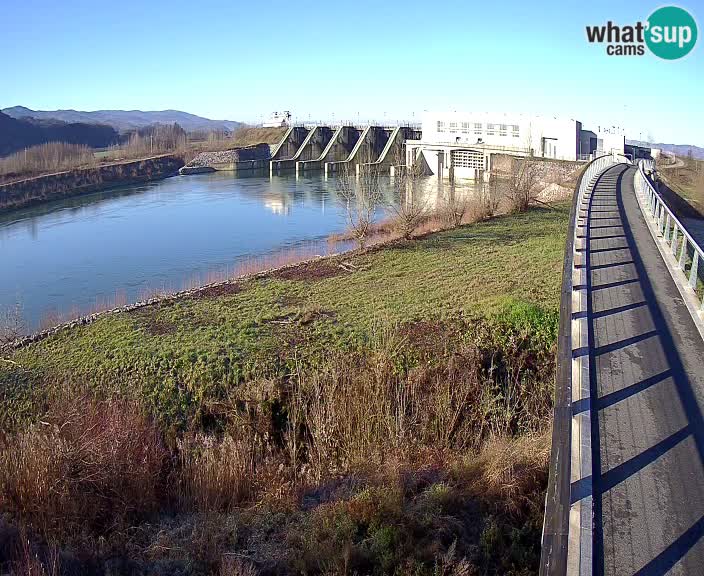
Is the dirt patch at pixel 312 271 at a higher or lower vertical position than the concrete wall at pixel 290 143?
lower

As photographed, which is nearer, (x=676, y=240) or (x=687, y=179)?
(x=676, y=240)

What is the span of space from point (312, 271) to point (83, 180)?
1574 inches

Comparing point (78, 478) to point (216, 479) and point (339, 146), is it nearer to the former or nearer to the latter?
point (216, 479)

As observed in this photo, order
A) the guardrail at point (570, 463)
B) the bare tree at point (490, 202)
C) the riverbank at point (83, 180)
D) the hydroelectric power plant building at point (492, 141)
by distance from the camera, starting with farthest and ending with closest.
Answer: the hydroelectric power plant building at point (492, 141) → the riverbank at point (83, 180) → the bare tree at point (490, 202) → the guardrail at point (570, 463)

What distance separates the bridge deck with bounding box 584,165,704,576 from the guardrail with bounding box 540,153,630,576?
12cm

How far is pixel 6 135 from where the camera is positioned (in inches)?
3743

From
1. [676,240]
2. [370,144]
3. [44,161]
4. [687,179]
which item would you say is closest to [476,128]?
[370,144]

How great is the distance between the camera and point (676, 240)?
539 inches

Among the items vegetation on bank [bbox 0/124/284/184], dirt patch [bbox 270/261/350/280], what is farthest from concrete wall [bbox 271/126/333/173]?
dirt patch [bbox 270/261/350/280]

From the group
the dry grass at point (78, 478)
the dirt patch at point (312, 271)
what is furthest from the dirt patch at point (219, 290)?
the dry grass at point (78, 478)

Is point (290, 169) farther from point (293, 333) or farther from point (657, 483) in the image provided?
point (657, 483)

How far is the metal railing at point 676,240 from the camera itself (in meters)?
9.91

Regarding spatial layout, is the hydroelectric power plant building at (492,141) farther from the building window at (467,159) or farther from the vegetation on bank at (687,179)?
the vegetation on bank at (687,179)

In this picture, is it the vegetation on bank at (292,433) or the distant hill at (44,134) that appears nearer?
the vegetation on bank at (292,433)
